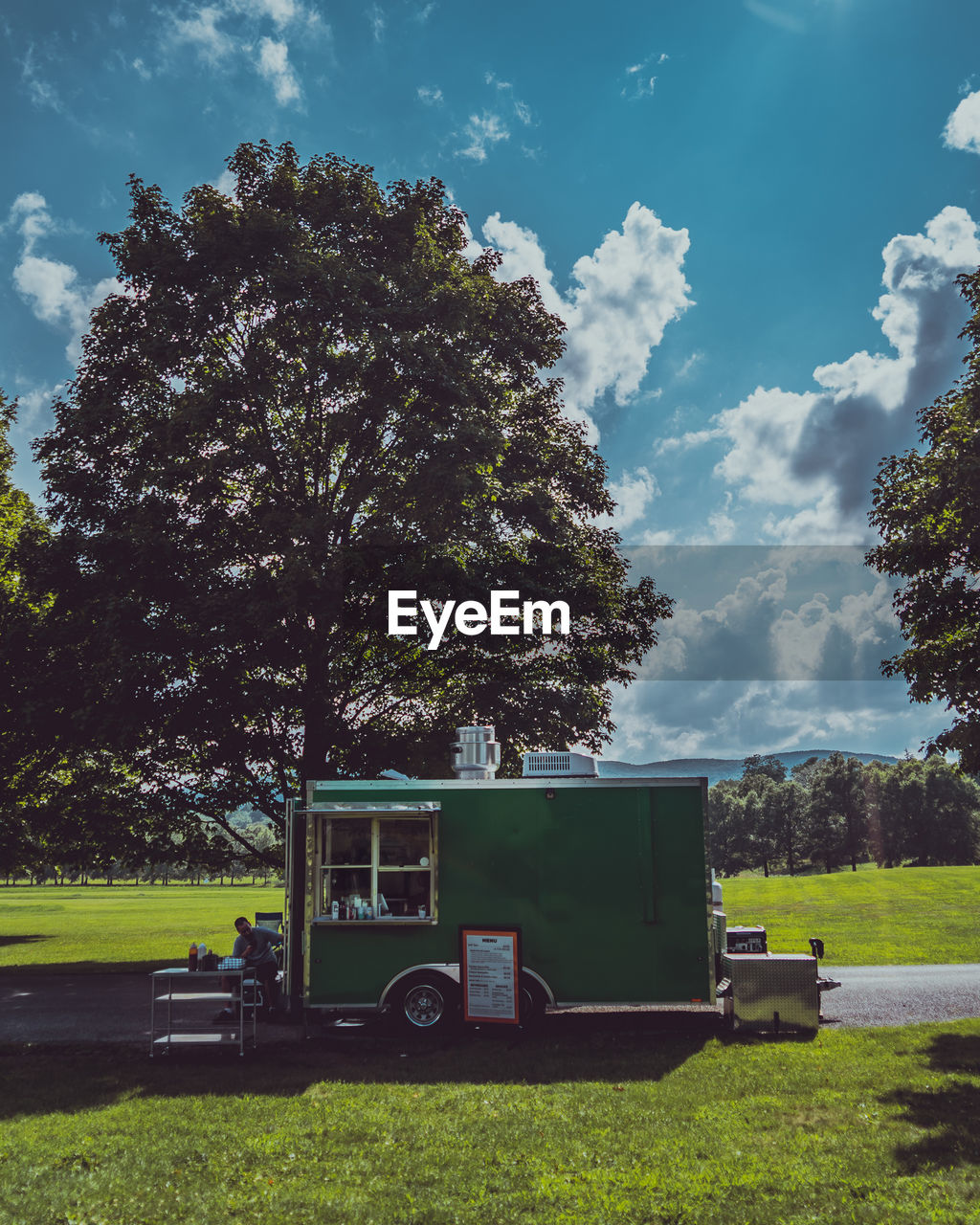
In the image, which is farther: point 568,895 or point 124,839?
point 124,839

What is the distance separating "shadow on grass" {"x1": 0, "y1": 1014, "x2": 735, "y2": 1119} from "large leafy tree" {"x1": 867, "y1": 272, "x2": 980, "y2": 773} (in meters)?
6.84

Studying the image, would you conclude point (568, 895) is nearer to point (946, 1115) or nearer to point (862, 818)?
point (946, 1115)

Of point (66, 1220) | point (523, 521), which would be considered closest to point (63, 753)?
point (523, 521)

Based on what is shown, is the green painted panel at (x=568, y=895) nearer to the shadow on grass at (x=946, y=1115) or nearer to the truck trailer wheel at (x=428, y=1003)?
the truck trailer wheel at (x=428, y=1003)

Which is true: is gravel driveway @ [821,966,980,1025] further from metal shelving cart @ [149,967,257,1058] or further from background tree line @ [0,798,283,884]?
background tree line @ [0,798,283,884]

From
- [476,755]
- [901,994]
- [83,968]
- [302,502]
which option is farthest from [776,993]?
[83,968]

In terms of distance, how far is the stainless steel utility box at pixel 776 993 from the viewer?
42.0 feet

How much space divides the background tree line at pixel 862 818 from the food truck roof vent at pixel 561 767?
8665 cm

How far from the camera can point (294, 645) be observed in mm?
20312

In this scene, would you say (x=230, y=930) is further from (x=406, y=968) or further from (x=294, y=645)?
(x=406, y=968)

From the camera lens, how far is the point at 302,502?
68.5 ft

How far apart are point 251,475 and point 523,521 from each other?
604cm

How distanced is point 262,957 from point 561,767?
5.35 metres

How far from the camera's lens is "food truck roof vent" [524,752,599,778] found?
1349cm
